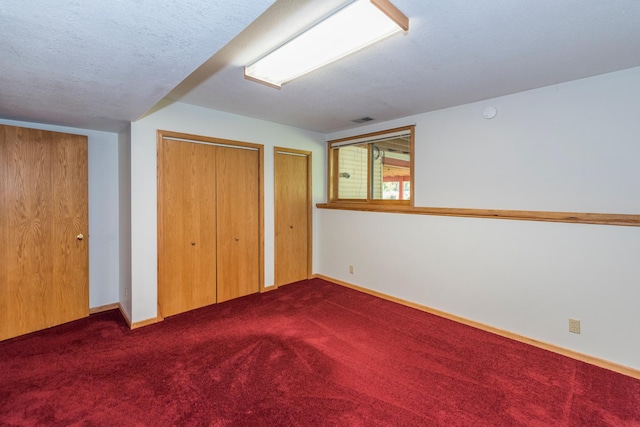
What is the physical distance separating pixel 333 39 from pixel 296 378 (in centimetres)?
237

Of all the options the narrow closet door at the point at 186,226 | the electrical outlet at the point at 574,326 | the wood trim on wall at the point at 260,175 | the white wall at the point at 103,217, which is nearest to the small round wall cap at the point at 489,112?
the electrical outlet at the point at 574,326

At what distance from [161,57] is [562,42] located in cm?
246

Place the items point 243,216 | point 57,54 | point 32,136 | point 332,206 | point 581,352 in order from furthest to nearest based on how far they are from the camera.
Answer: point 332,206, point 243,216, point 32,136, point 581,352, point 57,54

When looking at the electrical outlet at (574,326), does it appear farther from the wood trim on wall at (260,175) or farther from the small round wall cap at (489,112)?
the wood trim on wall at (260,175)

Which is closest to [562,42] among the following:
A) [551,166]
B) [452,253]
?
[551,166]

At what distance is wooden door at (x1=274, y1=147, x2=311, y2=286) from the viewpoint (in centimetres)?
Result: 425

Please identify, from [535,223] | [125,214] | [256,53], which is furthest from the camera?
[125,214]

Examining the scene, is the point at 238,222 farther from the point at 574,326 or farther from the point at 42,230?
the point at 574,326

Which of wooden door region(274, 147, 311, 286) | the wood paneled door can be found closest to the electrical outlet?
wooden door region(274, 147, 311, 286)

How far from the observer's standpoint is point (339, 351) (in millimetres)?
2572

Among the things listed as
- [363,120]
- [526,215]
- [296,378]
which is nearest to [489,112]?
[526,215]

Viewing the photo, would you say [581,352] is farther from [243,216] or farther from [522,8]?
[243,216]

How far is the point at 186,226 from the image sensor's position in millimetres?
3352

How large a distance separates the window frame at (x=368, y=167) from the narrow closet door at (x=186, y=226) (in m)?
1.95
